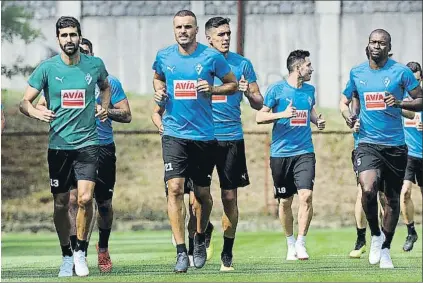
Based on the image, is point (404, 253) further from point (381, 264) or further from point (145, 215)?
point (145, 215)

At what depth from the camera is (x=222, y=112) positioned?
1738cm

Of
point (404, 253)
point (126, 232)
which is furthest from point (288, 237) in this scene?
point (126, 232)

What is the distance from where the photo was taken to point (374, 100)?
671 inches

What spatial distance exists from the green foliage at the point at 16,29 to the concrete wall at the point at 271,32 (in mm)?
830

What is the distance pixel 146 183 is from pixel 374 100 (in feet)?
57.1

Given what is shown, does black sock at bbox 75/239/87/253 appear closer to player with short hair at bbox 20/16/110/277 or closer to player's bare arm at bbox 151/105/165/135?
player with short hair at bbox 20/16/110/277

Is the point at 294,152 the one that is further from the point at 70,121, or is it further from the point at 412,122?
the point at 70,121

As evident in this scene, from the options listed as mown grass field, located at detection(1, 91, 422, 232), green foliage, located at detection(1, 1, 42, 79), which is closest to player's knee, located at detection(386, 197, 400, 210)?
mown grass field, located at detection(1, 91, 422, 232)

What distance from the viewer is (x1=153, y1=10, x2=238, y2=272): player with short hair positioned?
51.3 feet

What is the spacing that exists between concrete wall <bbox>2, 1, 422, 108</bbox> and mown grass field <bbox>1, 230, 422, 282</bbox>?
1374cm

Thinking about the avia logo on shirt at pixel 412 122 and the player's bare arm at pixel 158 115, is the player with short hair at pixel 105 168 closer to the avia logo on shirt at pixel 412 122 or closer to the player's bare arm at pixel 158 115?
the player's bare arm at pixel 158 115

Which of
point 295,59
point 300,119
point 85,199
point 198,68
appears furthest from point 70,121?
point 295,59

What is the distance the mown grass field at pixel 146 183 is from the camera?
31.4 metres

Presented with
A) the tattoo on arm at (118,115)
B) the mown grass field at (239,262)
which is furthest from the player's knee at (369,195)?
the tattoo on arm at (118,115)
